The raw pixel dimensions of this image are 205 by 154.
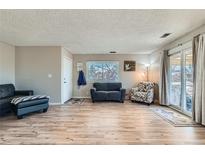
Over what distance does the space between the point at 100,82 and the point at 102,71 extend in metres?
0.58

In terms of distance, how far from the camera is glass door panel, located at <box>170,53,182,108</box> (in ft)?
18.6

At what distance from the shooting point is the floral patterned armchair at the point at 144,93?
6.86 m

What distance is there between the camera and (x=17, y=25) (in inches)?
157

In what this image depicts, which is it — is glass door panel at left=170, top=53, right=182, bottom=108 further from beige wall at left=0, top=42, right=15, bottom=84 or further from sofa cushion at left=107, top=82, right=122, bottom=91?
beige wall at left=0, top=42, right=15, bottom=84

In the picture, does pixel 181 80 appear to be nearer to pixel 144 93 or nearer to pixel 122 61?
pixel 144 93

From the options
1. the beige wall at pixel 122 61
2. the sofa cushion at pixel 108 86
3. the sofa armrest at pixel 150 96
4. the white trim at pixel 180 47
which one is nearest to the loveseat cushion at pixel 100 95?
the sofa cushion at pixel 108 86

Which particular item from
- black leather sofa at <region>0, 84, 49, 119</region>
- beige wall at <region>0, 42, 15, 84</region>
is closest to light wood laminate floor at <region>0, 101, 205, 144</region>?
black leather sofa at <region>0, 84, 49, 119</region>

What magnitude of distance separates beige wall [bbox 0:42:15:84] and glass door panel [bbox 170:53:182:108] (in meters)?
5.64

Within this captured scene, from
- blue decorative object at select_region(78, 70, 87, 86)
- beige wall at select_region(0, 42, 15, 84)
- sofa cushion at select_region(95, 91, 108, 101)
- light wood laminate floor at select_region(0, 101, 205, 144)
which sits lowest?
light wood laminate floor at select_region(0, 101, 205, 144)

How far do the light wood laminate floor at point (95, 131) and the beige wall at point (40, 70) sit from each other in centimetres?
198

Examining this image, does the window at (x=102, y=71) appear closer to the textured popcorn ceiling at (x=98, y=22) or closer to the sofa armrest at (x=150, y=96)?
the sofa armrest at (x=150, y=96)

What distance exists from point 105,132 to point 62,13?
2.36 meters

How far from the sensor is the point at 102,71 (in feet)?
28.9
